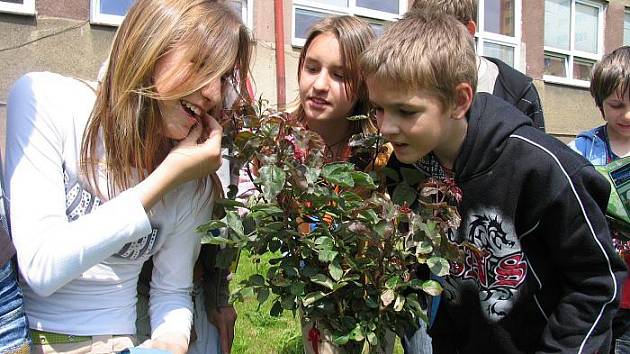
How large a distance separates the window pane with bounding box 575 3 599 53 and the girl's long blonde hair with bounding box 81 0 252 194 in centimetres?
1239

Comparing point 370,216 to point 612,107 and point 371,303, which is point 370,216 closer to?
point 371,303

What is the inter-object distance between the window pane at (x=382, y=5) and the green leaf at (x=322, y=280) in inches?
317

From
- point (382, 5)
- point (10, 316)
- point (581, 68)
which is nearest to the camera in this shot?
point (10, 316)

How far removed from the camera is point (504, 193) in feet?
5.85

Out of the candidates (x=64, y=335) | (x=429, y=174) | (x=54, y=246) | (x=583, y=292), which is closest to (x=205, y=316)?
(x=64, y=335)

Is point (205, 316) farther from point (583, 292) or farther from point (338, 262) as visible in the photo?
point (583, 292)

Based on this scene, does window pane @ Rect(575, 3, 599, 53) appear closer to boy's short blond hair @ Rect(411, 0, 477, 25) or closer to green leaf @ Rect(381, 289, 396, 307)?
boy's short blond hair @ Rect(411, 0, 477, 25)

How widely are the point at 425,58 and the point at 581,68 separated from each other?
12.2 metres

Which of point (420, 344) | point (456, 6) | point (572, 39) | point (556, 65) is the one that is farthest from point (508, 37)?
point (420, 344)

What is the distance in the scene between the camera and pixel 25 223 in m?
1.54

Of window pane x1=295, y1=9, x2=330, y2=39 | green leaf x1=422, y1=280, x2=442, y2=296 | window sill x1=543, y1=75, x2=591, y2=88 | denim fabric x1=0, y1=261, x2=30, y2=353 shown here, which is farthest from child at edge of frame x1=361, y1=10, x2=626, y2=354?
window sill x1=543, y1=75, x2=591, y2=88

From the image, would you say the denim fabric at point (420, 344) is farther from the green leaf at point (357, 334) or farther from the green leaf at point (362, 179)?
the green leaf at point (362, 179)

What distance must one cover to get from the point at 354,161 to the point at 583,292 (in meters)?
0.76

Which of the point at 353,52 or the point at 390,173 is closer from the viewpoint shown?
the point at 390,173
